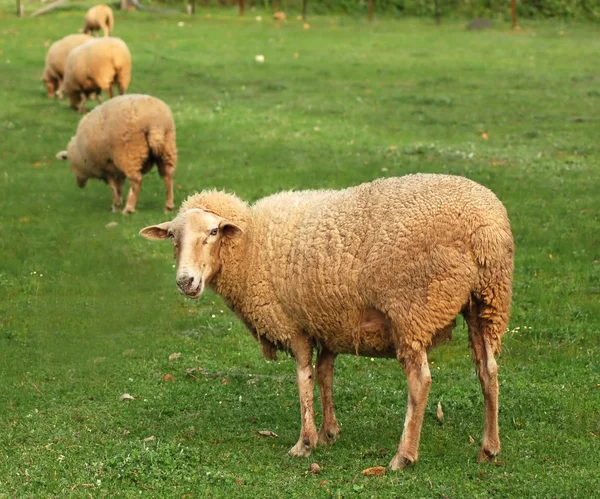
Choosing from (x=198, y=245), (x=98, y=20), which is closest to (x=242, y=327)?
(x=198, y=245)

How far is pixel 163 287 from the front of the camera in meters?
12.3

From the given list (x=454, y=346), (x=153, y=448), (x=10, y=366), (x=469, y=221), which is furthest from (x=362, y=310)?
(x=10, y=366)

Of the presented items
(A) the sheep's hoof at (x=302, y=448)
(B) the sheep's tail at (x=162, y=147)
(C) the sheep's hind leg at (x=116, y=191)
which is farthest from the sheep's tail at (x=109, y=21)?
(A) the sheep's hoof at (x=302, y=448)

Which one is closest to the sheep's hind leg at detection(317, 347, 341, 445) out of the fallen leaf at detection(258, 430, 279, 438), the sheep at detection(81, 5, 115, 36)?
the fallen leaf at detection(258, 430, 279, 438)

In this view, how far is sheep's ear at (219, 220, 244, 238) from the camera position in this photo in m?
7.83

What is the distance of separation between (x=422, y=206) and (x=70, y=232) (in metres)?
8.73

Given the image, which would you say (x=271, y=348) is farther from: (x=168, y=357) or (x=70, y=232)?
(x=70, y=232)

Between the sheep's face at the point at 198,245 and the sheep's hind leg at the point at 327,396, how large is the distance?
1.08 metres

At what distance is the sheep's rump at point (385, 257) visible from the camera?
692 centimetres

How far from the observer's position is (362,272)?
23.8 feet

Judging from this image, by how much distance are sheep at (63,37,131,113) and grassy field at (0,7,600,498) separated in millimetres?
810

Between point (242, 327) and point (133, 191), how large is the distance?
5361 millimetres

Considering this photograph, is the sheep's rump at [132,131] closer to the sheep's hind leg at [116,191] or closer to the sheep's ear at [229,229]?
the sheep's hind leg at [116,191]

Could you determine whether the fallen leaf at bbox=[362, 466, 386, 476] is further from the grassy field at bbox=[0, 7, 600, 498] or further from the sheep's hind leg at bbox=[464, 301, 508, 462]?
the sheep's hind leg at bbox=[464, 301, 508, 462]
